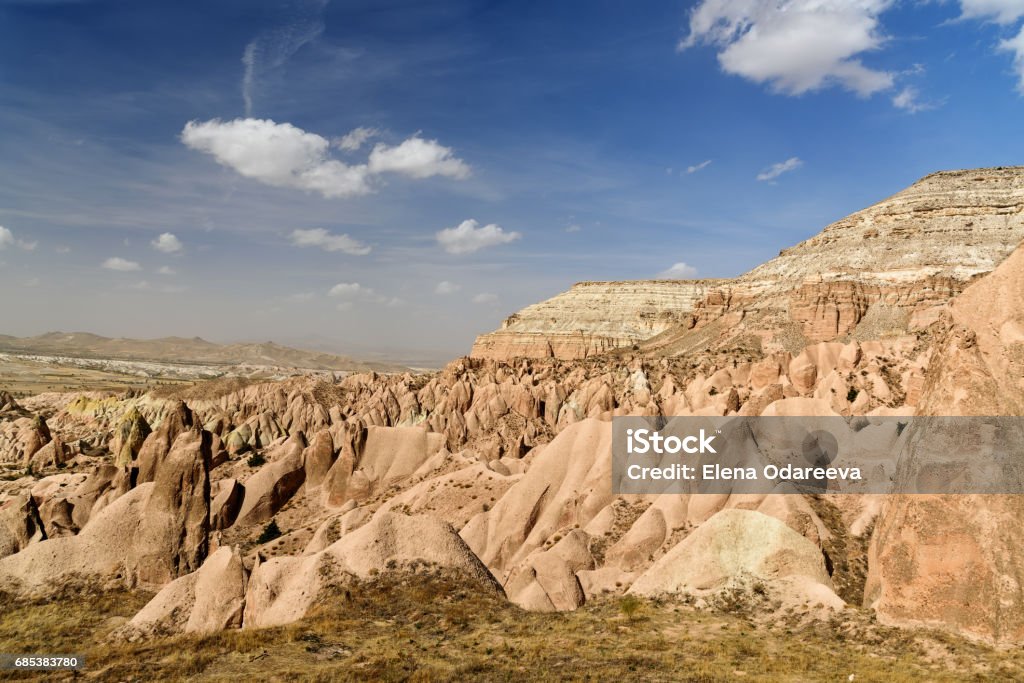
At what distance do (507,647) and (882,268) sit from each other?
89837mm

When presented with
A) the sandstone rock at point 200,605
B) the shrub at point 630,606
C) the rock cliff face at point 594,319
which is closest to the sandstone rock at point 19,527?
the sandstone rock at point 200,605


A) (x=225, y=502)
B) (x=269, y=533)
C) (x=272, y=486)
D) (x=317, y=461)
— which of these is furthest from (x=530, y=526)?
(x=225, y=502)

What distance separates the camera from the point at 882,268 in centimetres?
8594

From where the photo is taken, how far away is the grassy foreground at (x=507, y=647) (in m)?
15.0

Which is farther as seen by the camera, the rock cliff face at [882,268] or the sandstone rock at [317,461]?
the rock cliff face at [882,268]

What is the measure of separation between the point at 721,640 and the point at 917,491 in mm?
7127

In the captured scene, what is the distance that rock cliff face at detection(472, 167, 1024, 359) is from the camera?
77.6 meters

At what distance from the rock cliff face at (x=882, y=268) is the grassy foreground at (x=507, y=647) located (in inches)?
A: 2547

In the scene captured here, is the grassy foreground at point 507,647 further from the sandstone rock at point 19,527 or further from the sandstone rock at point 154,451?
the sandstone rock at point 154,451

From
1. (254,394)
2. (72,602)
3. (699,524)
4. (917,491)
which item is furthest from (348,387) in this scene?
(917,491)

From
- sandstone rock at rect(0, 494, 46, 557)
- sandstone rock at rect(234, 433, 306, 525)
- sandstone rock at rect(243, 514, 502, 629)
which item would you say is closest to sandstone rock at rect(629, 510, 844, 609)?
sandstone rock at rect(243, 514, 502, 629)

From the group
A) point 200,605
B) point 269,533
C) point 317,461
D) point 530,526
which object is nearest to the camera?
point 200,605

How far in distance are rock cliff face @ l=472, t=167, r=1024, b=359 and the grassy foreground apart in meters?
64.7

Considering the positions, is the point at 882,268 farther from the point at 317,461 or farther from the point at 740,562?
the point at 317,461
